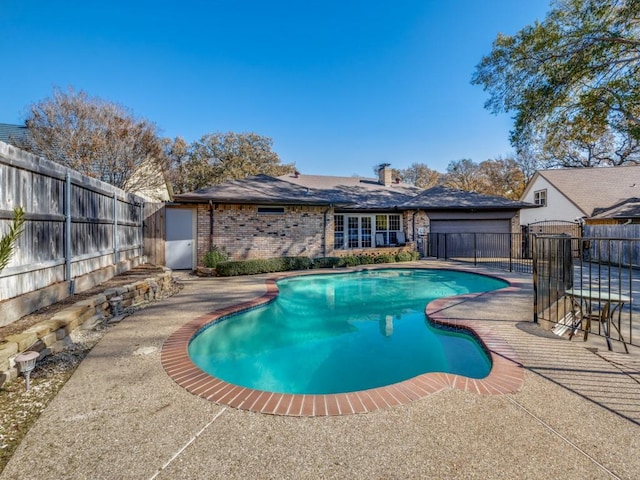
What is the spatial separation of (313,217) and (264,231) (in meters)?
2.40

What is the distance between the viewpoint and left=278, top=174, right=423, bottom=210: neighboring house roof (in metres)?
15.5

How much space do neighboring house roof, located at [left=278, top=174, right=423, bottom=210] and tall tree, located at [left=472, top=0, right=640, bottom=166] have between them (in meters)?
6.47

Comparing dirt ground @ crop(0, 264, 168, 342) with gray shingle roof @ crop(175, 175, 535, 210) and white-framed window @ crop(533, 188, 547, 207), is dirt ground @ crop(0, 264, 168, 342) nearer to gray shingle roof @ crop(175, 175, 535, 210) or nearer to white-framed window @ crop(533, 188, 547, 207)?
gray shingle roof @ crop(175, 175, 535, 210)

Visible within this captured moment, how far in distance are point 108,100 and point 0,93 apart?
486 cm

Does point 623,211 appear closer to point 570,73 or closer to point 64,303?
point 570,73

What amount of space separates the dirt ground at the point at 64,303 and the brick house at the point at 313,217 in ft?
14.8

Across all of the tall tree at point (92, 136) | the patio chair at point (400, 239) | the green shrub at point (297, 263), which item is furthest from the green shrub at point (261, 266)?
the tall tree at point (92, 136)

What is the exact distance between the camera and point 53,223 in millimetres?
4949

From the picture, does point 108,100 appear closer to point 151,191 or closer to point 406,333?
point 151,191

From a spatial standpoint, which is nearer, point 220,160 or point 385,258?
point 385,258

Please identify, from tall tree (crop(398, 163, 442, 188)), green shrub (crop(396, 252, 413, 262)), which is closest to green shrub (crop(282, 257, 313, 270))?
green shrub (crop(396, 252, 413, 262))

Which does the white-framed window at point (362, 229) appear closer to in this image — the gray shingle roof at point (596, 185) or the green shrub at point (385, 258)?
the green shrub at point (385, 258)

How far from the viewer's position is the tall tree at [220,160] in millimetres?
26922

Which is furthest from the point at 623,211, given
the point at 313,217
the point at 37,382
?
the point at 37,382
